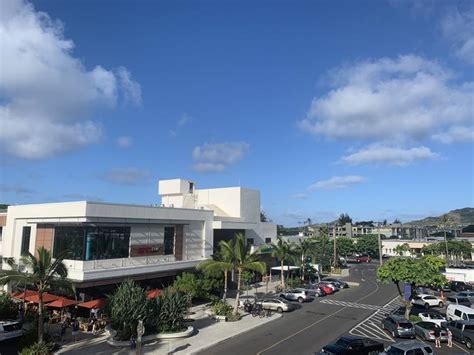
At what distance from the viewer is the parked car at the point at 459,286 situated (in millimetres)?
56219

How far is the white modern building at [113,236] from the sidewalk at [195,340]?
635 centimetres

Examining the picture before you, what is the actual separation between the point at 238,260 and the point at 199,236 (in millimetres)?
10893

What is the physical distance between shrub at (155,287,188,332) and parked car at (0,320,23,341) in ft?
32.2

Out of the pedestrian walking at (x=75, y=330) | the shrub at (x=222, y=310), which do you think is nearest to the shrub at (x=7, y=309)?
the pedestrian walking at (x=75, y=330)

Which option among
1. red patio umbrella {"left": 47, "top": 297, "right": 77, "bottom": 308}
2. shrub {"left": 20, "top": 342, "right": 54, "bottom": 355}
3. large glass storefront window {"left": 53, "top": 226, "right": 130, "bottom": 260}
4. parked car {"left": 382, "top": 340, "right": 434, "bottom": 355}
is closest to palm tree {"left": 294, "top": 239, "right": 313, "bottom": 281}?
large glass storefront window {"left": 53, "top": 226, "right": 130, "bottom": 260}

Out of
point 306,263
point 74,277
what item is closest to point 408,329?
point 74,277

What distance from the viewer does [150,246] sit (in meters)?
41.2

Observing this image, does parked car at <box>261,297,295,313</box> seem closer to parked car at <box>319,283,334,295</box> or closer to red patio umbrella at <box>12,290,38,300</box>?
parked car at <box>319,283,334,295</box>

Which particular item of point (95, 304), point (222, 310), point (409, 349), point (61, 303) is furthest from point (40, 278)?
point (409, 349)

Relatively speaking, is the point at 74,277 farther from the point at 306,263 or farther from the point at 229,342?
the point at 306,263

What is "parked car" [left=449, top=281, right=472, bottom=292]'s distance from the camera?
56219 millimetres

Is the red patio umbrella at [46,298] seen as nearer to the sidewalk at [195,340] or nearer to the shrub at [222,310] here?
the sidewalk at [195,340]

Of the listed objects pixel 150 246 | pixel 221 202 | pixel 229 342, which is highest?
pixel 221 202

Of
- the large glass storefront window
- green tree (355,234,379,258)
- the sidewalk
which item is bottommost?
the sidewalk
